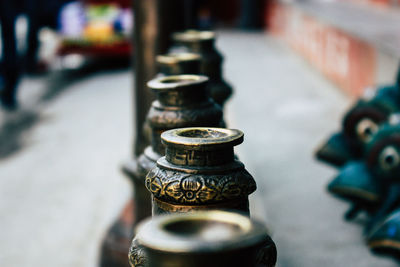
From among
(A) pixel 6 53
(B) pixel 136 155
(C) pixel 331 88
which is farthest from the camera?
(A) pixel 6 53

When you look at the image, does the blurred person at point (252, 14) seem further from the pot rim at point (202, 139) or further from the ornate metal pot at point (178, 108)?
the pot rim at point (202, 139)

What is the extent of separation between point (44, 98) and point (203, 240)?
6820mm

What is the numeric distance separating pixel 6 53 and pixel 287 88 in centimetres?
307

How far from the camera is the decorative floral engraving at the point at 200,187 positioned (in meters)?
0.85

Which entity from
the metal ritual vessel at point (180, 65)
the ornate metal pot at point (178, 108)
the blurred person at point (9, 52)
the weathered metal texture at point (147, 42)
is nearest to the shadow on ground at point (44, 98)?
the blurred person at point (9, 52)

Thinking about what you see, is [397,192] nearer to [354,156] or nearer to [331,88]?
[354,156]

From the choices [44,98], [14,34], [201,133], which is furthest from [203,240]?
[44,98]

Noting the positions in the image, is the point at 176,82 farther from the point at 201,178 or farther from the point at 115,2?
the point at 115,2

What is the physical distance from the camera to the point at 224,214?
66 centimetres

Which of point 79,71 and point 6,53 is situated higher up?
point 6,53

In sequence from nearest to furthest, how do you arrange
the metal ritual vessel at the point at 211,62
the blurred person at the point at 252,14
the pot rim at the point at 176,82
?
the pot rim at the point at 176,82
the metal ritual vessel at the point at 211,62
the blurred person at the point at 252,14

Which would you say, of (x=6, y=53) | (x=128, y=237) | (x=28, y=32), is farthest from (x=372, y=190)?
(x=28, y=32)

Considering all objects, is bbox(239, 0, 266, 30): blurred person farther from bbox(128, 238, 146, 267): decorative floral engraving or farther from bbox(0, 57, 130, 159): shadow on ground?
bbox(128, 238, 146, 267): decorative floral engraving

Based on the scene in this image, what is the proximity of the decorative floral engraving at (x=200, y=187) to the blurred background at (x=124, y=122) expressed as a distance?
98 cm
